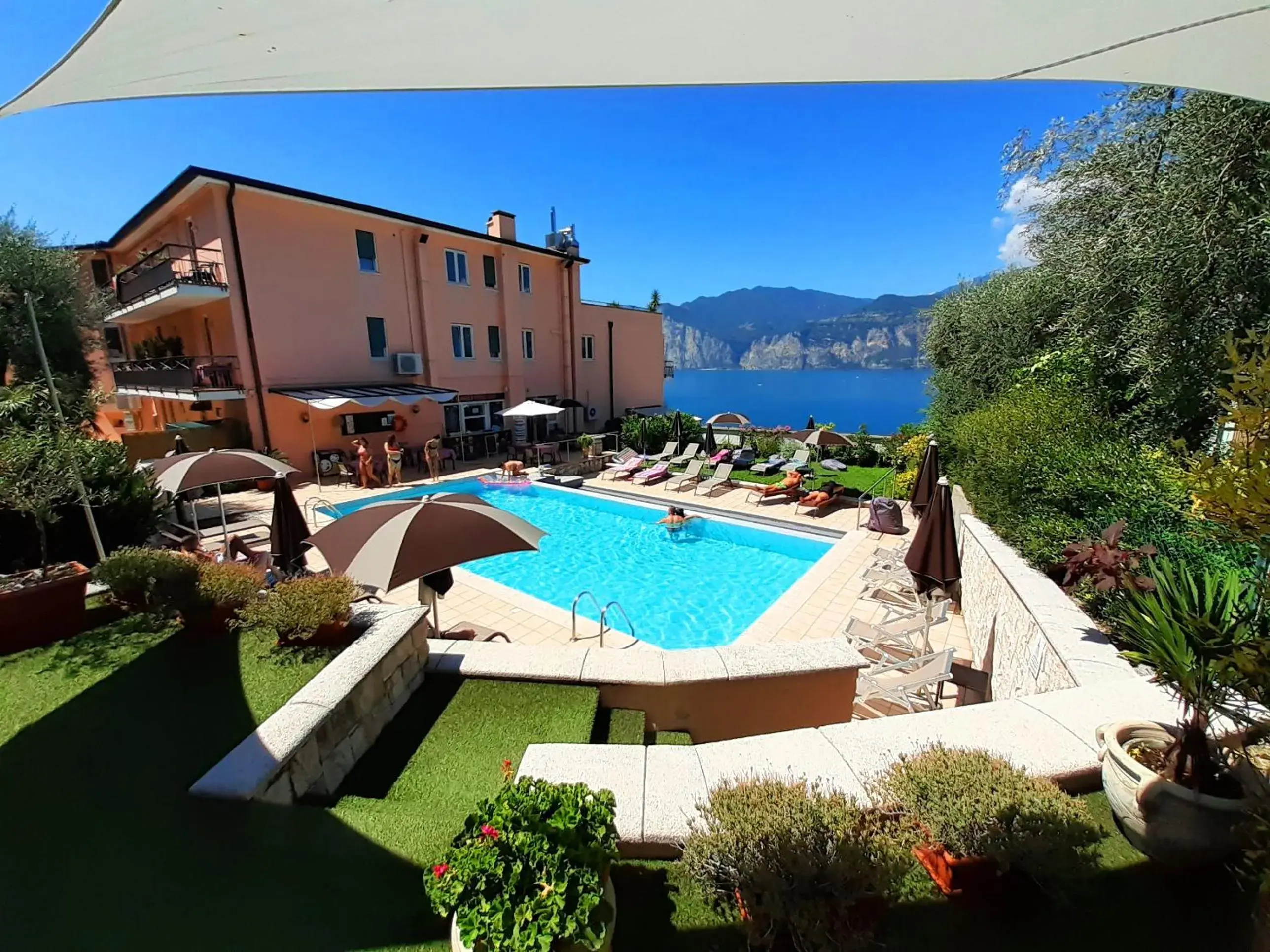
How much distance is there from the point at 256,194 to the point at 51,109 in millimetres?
17537

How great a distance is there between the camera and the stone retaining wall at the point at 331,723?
9.65 ft

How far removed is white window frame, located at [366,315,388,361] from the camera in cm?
1900

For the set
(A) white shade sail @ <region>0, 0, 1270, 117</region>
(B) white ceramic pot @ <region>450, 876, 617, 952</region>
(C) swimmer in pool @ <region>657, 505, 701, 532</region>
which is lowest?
(C) swimmer in pool @ <region>657, 505, 701, 532</region>

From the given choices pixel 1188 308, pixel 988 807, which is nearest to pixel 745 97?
pixel 988 807

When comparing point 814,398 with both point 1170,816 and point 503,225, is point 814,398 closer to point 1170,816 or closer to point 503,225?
point 503,225

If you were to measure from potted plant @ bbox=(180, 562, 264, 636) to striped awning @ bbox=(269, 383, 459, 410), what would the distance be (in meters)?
12.6

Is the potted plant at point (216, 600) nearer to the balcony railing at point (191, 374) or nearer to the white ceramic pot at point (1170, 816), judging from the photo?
the white ceramic pot at point (1170, 816)

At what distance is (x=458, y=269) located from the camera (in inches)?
851

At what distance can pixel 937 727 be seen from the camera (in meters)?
3.34

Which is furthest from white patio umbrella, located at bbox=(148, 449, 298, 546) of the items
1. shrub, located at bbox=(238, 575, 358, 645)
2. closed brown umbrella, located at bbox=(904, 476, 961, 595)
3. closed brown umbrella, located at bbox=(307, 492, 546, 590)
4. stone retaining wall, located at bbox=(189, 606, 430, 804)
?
closed brown umbrella, located at bbox=(904, 476, 961, 595)

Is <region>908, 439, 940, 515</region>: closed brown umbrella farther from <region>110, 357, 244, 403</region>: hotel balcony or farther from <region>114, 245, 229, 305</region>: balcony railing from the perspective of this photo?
<region>114, 245, 229, 305</region>: balcony railing

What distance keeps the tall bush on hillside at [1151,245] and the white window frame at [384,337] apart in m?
19.3

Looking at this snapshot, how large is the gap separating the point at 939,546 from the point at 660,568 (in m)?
5.51

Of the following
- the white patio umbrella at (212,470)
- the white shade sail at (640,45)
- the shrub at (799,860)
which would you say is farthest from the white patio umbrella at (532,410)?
the shrub at (799,860)
